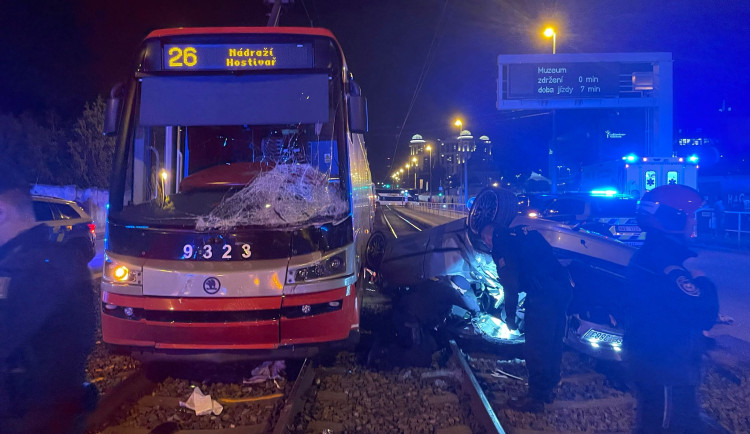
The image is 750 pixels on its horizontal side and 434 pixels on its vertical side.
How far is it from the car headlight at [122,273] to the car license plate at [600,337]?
162 inches

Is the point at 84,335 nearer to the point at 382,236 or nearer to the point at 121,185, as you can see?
the point at 121,185

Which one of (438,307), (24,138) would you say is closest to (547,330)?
(438,307)

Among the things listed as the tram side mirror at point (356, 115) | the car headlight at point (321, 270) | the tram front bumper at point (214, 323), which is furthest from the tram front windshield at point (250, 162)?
the tram front bumper at point (214, 323)

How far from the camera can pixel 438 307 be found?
600 cm

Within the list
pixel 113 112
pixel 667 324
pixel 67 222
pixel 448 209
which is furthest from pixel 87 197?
pixel 667 324

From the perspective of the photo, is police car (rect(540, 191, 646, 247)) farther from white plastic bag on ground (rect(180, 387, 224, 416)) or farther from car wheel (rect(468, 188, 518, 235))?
white plastic bag on ground (rect(180, 387, 224, 416))

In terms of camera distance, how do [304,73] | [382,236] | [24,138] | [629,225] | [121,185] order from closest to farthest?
[121,185] < [304,73] < [382,236] < [629,225] < [24,138]

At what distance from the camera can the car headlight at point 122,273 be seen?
452cm

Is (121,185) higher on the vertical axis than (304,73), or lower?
lower

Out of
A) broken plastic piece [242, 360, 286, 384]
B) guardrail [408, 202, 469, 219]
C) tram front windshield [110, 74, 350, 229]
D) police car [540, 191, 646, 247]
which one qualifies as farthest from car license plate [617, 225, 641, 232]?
guardrail [408, 202, 469, 219]

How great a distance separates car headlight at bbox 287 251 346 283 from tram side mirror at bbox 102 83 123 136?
221 cm

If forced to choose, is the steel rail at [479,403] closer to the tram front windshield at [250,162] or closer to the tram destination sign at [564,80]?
the tram front windshield at [250,162]

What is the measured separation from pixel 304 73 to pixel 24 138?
29.2 metres

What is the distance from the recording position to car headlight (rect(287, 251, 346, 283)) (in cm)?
455
